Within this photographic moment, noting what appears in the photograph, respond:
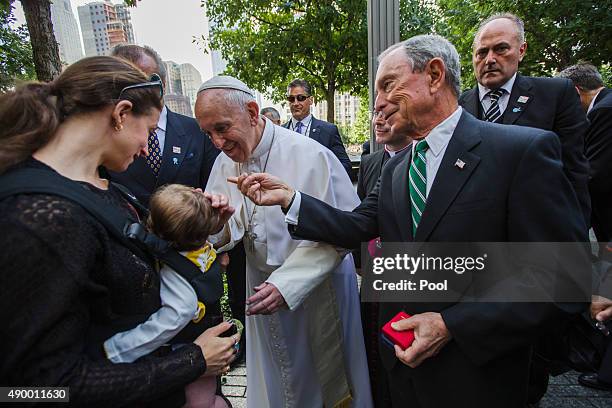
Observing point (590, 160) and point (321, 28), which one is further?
point (321, 28)

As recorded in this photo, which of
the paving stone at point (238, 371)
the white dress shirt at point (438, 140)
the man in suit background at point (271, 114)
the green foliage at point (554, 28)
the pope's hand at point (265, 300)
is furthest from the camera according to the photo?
the green foliage at point (554, 28)

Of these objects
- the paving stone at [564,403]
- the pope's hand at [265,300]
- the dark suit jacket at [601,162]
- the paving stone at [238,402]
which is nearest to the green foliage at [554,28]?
the dark suit jacket at [601,162]

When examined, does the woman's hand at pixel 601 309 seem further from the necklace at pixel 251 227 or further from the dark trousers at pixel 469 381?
the necklace at pixel 251 227

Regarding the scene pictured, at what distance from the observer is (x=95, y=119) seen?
1.25m

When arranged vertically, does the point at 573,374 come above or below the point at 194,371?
below

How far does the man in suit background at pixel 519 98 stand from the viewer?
2.66 meters

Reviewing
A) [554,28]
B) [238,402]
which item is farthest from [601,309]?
[554,28]

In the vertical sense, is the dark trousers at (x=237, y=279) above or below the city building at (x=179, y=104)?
below

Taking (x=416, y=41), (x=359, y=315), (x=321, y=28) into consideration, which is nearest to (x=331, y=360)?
(x=359, y=315)

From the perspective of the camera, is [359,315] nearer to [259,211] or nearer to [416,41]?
[259,211]

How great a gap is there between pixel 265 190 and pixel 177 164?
1090mm

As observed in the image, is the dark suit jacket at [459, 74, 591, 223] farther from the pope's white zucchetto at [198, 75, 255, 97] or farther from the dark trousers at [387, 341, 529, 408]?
the pope's white zucchetto at [198, 75, 255, 97]

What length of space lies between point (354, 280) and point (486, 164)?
4.35 feet

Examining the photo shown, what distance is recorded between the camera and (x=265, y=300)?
1.83 metres
